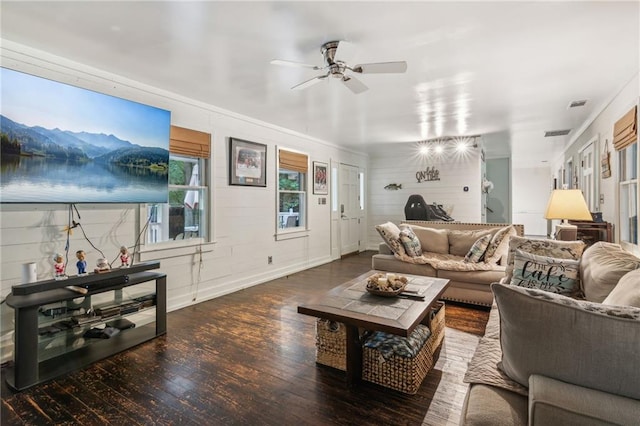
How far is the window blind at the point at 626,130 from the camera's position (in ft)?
9.42

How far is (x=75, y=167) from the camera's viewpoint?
267 cm

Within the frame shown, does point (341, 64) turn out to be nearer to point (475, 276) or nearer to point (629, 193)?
point (475, 276)

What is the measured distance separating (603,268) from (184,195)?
389cm

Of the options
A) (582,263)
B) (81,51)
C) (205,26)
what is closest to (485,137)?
(582,263)

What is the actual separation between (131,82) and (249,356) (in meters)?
2.85

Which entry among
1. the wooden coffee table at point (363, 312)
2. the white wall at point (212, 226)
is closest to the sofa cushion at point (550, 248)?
the wooden coffee table at point (363, 312)

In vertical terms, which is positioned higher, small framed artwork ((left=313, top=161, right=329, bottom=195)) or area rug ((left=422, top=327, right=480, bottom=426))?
small framed artwork ((left=313, top=161, right=329, bottom=195))

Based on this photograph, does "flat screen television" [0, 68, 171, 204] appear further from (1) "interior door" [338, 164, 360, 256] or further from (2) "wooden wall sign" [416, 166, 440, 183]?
(2) "wooden wall sign" [416, 166, 440, 183]

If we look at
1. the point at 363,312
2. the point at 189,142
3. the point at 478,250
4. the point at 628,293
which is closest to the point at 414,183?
the point at 478,250

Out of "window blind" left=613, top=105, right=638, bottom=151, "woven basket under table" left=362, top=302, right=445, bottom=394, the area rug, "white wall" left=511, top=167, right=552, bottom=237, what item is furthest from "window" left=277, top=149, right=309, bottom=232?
"white wall" left=511, top=167, right=552, bottom=237

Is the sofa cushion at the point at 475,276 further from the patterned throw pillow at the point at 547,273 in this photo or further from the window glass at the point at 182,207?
the window glass at the point at 182,207

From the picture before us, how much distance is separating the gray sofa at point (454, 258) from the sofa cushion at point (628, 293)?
2007mm

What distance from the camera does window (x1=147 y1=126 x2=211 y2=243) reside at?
3.52 metres

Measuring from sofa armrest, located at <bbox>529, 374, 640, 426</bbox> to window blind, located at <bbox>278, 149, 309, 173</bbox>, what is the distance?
15.1ft
